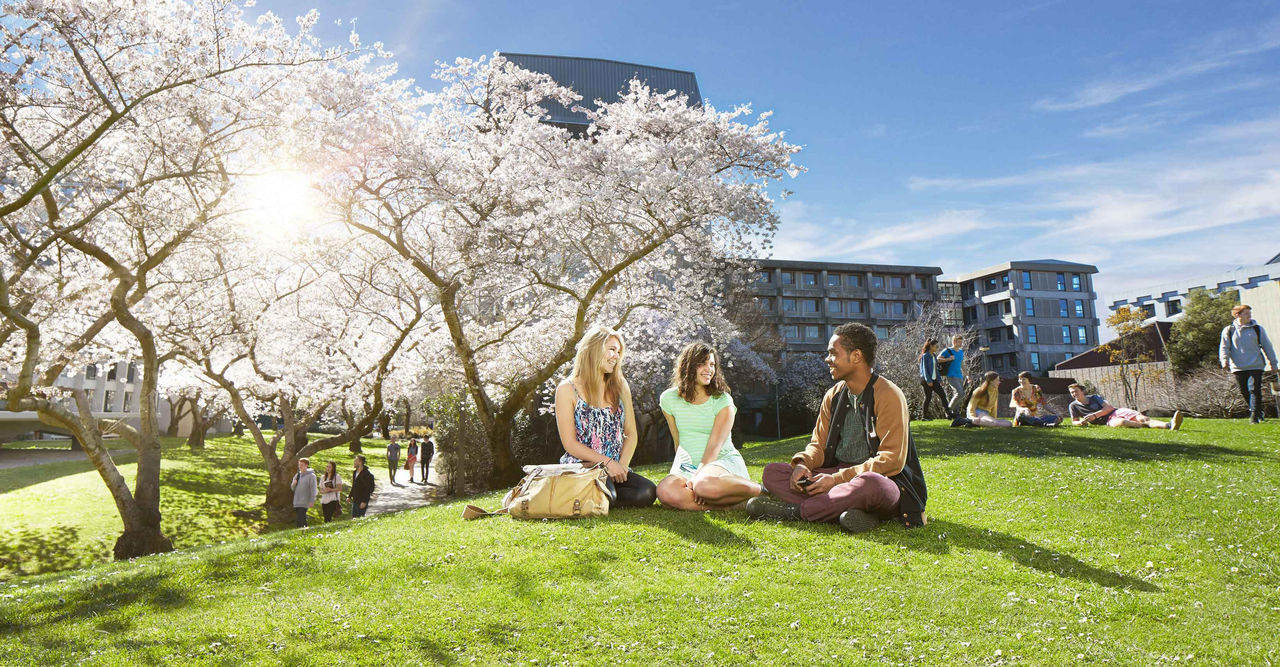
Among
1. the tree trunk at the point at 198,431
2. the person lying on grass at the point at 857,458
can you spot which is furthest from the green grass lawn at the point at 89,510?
the person lying on grass at the point at 857,458

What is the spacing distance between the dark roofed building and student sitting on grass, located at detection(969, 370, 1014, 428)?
41969mm

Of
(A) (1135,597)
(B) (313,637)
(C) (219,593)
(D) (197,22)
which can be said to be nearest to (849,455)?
(A) (1135,597)

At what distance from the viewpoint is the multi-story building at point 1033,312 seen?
3206 inches

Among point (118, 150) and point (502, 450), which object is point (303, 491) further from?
point (118, 150)

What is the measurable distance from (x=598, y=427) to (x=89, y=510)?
22.0 meters

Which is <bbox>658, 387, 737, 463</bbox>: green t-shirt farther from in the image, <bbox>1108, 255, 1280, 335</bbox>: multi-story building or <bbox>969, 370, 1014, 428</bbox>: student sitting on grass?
<bbox>1108, 255, 1280, 335</bbox>: multi-story building

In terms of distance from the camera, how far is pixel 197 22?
1232cm

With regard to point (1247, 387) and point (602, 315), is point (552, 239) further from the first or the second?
point (1247, 387)

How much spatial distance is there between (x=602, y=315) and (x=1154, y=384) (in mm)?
23202

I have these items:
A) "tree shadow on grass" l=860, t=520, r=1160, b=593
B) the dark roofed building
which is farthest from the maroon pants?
the dark roofed building

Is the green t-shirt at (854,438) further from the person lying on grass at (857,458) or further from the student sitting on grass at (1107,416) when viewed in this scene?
the student sitting on grass at (1107,416)

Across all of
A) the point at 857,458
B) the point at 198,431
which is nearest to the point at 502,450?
the point at 857,458

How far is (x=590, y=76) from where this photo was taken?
5594cm

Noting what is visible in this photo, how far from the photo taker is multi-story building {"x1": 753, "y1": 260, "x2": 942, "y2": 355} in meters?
77.8
